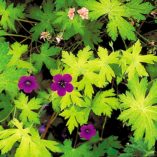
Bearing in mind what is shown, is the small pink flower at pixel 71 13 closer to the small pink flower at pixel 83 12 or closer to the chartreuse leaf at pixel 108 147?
the small pink flower at pixel 83 12

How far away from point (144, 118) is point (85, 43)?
1.88ft

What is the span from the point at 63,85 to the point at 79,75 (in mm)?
209

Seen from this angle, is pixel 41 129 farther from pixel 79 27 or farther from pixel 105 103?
pixel 79 27

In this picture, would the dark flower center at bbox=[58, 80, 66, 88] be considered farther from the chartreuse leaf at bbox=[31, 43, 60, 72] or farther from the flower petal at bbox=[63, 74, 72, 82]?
the chartreuse leaf at bbox=[31, 43, 60, 72]

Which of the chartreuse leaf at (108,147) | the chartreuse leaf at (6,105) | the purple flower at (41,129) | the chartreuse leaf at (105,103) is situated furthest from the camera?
the purple flower at (41,129)

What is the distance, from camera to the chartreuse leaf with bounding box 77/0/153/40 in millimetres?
2154

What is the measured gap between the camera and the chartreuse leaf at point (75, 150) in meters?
2.42

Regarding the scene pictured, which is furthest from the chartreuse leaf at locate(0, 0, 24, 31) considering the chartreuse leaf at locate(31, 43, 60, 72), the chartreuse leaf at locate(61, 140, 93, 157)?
the chartreuse leaf at locate(61, 140, 93, 157)

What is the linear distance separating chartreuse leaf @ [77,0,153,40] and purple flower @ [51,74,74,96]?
0.32m

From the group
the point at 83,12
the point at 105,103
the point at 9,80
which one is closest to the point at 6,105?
the point at 9,80

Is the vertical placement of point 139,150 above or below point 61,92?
below

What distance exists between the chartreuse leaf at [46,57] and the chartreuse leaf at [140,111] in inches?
18.7

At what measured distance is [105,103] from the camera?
7.41ft

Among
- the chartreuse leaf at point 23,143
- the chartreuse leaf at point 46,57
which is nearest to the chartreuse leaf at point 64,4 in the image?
the chartreuse leaf at point 46,57
